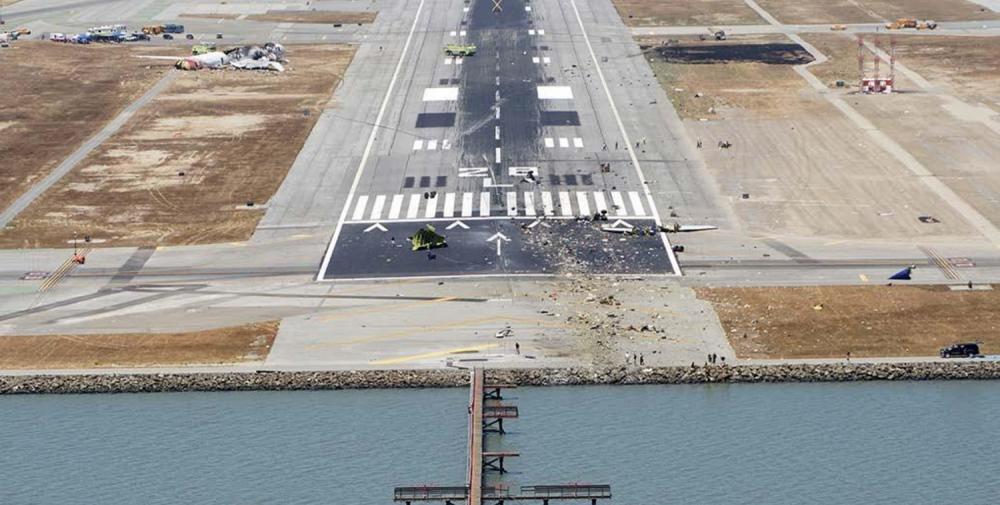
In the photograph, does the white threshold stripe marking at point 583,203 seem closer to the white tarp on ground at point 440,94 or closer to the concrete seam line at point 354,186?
the concrete seam line at point 354,186

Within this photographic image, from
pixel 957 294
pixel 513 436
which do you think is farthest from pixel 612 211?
pixel 513 436

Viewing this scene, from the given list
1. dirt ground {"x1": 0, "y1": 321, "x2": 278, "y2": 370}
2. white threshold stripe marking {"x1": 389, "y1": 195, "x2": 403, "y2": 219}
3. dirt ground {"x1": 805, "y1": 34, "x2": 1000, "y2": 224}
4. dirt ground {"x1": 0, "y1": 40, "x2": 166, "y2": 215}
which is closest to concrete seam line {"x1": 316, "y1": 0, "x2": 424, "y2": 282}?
white threshold stripe marking {"x1": 389, "y1": 195, "x2": 403, "y2": 219}

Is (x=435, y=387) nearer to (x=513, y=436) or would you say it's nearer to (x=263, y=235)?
(x=513, y=436)

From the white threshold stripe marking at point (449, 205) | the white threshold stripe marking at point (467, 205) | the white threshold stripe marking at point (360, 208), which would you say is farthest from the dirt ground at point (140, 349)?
the white threshold stripe marking at point (467, 205)

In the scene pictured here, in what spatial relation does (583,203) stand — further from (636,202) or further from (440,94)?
(440,94)

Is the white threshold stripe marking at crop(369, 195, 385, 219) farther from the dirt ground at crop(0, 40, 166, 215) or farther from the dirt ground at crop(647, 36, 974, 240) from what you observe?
the dirt ground at crop(0, 40, 166, 215)
